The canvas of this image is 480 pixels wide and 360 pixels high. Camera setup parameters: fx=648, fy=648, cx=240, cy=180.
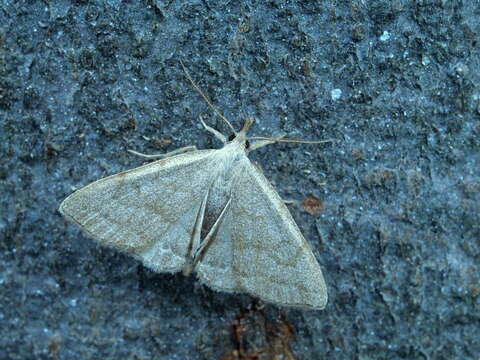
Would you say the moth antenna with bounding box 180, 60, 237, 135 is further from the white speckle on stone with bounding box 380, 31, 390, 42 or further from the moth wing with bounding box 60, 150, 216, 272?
the white speckle on stone with bounding box 380, 31, 390, 42

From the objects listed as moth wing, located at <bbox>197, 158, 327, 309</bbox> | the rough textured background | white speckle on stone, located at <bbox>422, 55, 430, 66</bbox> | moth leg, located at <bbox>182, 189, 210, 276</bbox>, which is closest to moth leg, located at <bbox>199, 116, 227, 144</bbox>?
the rough textured background

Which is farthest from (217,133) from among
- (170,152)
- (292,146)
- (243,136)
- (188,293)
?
(188,293)

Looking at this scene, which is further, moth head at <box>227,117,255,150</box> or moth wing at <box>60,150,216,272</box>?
moth head at <box>227,117,255,150</box>

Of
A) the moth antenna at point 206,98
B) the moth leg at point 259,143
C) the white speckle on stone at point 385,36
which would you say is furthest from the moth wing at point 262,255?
the white speckle on stone at point 385,36

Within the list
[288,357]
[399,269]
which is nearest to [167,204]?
[288,357]

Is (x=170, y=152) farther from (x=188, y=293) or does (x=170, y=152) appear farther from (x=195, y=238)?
(x=188, y=293)

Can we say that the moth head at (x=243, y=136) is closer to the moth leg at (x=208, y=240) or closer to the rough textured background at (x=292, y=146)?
the rough textured background at (x=292, y=146)
